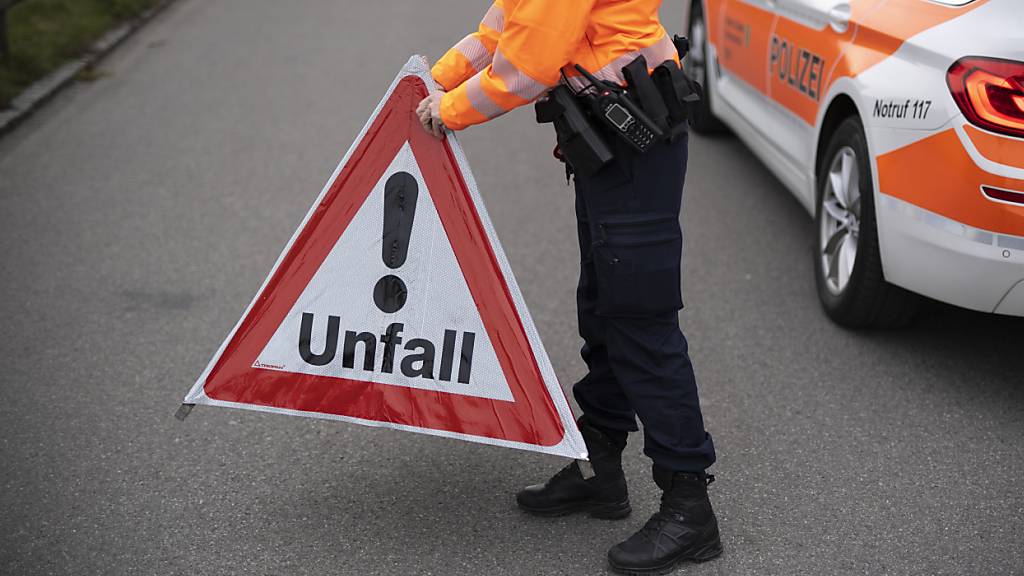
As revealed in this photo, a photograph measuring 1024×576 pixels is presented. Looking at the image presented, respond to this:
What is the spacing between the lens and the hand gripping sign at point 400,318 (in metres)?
2.85

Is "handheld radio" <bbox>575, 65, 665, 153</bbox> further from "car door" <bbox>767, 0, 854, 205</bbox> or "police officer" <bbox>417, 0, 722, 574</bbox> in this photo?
"car door" <bbox>767, 0, 854, 205</bbox>

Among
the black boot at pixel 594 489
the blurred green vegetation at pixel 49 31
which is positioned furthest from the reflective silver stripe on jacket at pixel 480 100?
the blurred green vegetation at pixel 49 31

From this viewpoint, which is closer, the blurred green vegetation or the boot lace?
the boot lace

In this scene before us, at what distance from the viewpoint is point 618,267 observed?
8.79 ft

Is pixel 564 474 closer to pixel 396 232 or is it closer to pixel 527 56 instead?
pixel 396 232

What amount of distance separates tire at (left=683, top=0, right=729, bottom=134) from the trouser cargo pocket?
409cm

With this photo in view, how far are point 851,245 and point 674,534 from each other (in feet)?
5.87

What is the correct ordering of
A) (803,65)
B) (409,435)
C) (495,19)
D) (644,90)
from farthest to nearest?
1. (803,65)
2. (409,435)
3. (495,19)
4. (644,90)

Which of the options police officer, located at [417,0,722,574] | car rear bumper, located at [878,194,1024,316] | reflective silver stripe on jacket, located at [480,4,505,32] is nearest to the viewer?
police officer, located at [417,0,722,574]

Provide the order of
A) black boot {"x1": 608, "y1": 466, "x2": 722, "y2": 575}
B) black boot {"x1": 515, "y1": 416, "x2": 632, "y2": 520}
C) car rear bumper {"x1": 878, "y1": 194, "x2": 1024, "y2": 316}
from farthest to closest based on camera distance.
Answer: car rear bumper {"x1": 878, "y1": 194, "x2": 1024, "y2": 316}
black boot {"x1": 515, "y1": 416, "x2": 632, "y2": 520}
black boot {"x1": 608, "y1": 466, "x2": 722, "y2": 575}

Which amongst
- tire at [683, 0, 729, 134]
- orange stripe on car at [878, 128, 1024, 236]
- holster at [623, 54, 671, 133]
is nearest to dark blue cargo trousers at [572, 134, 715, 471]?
holster at [623, 54, 671, 133]

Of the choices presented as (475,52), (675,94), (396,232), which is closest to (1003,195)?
(675,94)

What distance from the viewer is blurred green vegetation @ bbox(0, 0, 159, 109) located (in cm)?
827

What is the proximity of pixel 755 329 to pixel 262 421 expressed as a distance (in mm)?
1940
